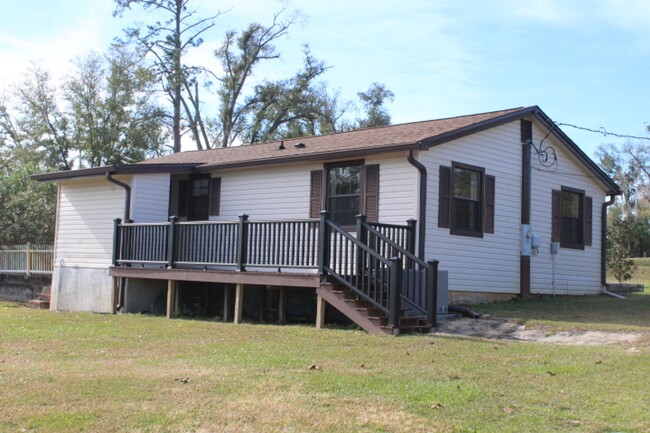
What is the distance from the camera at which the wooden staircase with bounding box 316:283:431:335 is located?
11211 millimetres

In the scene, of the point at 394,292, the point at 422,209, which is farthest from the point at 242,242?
the point at 394,292

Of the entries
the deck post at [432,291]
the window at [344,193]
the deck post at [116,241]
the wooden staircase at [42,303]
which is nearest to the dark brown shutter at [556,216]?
the window at [344,193]

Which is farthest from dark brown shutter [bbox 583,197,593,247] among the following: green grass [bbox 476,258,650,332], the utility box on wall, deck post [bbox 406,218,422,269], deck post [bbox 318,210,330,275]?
deck post [bbox 318,210,330,275]

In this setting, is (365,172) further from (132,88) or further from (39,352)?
(132,88)

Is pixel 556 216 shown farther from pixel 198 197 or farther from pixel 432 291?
pixel 198 197

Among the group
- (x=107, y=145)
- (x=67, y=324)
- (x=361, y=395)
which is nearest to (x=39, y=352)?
(x=67, y=324)

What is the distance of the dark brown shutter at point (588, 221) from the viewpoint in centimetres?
1834

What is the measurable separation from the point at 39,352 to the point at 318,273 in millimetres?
4561

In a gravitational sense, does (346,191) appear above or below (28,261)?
above

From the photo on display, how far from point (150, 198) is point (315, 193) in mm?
4272

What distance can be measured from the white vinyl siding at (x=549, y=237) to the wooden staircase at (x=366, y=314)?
242 inches

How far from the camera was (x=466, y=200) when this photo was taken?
49.8 ft

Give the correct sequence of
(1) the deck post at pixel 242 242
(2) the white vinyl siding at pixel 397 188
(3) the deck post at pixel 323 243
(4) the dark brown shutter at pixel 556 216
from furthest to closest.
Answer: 1. (4) the dark brown shutter at pixel 556 216
2. (2) the white vinyl siding at pixel 397 188
3. (1) the deck post at pixel 242 242
4. (3) the deck post at pixel 323 243

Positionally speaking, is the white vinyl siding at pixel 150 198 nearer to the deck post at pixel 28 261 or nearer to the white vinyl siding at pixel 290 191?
the white vinyl siding at pixel 290 191
